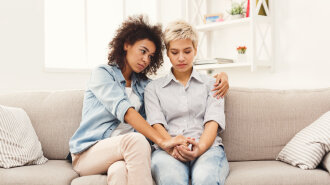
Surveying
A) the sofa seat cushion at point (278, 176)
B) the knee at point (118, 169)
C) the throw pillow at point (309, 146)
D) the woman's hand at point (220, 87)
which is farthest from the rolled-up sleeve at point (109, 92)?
the throw pillow at point (309, 146)

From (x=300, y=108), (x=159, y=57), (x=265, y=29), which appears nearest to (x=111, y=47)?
(x=159, y=57)

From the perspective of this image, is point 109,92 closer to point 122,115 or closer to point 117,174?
point 122,115

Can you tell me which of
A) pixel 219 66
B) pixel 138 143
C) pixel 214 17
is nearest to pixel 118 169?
pixel 138 143

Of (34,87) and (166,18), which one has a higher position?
(166,18)

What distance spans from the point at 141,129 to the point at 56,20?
8.11ft

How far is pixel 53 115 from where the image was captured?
6.32 feet

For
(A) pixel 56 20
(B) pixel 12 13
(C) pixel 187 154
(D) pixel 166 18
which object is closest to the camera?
(C) pixel 187 154

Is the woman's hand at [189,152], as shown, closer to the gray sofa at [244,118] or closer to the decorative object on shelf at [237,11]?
the gray sofa at [244,118]

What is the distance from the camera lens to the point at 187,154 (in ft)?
4.92

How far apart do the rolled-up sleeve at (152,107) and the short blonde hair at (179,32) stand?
0.84 ft

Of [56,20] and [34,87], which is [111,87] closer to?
[34,87]

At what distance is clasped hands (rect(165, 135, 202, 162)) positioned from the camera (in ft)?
4.92

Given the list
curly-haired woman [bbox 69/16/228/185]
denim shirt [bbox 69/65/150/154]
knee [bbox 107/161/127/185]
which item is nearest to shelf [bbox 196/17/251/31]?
curly-haired woman [bbox 69/16/228/185]

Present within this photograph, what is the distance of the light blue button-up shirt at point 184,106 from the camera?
171 centimetres
